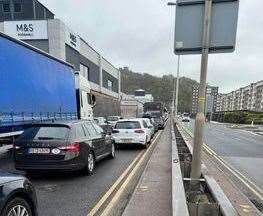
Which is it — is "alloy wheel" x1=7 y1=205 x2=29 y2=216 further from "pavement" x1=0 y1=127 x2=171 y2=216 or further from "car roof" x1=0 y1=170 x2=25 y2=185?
"pavement" x1=0 y1=127 x2=171 y2=216

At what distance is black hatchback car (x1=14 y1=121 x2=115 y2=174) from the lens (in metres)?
8.78

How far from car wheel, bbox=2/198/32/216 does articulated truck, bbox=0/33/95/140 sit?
5.98m

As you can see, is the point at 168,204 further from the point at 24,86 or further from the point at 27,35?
the point at 27,35

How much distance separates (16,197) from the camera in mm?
4426

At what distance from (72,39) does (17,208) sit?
34658mm

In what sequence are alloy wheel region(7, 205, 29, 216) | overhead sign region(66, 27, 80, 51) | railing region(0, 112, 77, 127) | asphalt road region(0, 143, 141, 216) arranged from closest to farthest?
alloy wheel region(7, 205, 29, 216) → asphalt road region(0, 143, 141, 216) → railing region(0, 112, 77, 127) → overhead sign region(66, 27, 80, 51)

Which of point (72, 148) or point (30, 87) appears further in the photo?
point (30, 87)

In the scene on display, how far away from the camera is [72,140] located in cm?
902

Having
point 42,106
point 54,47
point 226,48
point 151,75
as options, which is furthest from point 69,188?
point 151,75

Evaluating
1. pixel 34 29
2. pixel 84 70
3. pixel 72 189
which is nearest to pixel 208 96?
pixel 72 189

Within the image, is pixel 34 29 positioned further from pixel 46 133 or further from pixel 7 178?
pixel 7 178

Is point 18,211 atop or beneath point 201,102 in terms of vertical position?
beneath

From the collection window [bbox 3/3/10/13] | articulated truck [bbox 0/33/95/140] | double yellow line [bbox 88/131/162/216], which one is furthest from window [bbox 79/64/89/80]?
double yellow line [bbox 88/131/162/216]

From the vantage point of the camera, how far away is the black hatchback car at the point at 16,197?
13.6 ft
